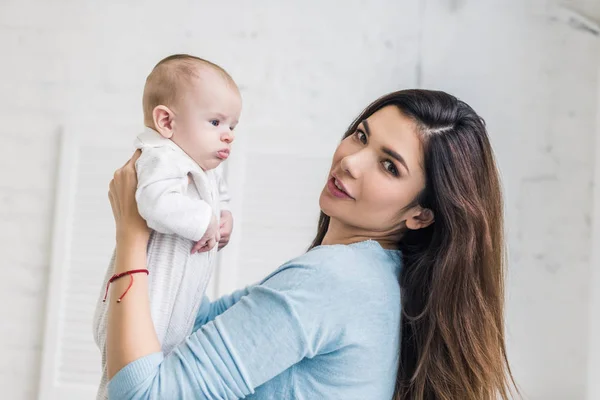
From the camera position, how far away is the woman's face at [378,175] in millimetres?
1295

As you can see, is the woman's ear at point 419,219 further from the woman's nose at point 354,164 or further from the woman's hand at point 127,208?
the woman's hand at point 127,208

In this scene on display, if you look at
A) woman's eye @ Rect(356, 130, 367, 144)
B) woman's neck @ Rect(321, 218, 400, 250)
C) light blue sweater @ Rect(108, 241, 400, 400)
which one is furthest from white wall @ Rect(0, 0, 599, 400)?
light blue sweater @ Rect(108, 241, 400, 400)

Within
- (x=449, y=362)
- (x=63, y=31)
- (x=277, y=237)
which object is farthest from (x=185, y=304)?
(x=63, y=31)

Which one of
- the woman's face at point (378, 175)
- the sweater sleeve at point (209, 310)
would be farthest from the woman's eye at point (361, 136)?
the sweater sleeve at point (209, 310)

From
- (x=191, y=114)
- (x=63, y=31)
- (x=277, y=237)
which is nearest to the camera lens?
(x=191, y=114)

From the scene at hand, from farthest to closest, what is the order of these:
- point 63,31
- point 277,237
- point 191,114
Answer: point 63,31
point 277,237
point 191,114

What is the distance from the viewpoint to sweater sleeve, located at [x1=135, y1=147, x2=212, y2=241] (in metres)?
1.19

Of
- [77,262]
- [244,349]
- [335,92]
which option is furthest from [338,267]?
[77,262]

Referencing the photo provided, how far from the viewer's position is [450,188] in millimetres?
1302

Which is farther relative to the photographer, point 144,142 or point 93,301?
point 93,301

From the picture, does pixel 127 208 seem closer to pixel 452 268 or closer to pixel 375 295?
pixel 375 295

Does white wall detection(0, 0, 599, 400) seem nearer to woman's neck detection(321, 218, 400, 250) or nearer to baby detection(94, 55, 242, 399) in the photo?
woman's neck detection(321, 218, 400, 250)

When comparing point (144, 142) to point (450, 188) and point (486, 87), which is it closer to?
point (450, 188)

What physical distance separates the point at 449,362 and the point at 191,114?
0.65 m
